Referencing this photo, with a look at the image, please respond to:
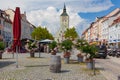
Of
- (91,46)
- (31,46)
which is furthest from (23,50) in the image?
(91,46)

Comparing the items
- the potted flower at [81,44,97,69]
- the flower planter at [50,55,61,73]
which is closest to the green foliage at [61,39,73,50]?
the potted flower at [81,44,97,69]

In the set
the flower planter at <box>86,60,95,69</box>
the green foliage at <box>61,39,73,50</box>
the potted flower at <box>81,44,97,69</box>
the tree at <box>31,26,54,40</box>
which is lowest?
the flower planter at <box>86,60,95,69</box>

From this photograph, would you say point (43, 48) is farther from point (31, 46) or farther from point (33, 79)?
point (33, 79)

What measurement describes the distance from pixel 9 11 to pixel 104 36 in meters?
33.2

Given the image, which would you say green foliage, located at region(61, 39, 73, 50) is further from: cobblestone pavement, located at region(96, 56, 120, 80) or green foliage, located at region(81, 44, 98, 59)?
green foliage, located at region(81, 44, 98, 59)

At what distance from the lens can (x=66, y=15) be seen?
596 ft

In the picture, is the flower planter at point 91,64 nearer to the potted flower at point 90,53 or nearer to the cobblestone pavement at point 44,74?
the potted flower at point 90,53

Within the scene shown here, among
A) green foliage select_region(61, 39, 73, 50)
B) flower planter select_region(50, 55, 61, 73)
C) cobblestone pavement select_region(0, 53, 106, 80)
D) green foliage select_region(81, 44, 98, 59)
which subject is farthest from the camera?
green foliage select_region(61, 39, 73, 50)

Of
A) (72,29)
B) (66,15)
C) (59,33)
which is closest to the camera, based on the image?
(72,29)

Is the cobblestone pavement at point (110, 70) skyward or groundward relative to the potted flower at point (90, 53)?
groundward

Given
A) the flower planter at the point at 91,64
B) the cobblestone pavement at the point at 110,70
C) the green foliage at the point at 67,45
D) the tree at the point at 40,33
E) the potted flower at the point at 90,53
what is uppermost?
the tree at the point at 40,33

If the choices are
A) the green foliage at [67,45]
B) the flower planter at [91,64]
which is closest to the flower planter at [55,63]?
the flower planter at [91,64]

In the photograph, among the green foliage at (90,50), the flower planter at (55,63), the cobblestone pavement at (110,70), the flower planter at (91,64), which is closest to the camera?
the cobblestone pavement at (110,70)

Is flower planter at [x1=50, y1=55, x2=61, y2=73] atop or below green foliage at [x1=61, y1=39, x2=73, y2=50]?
below
